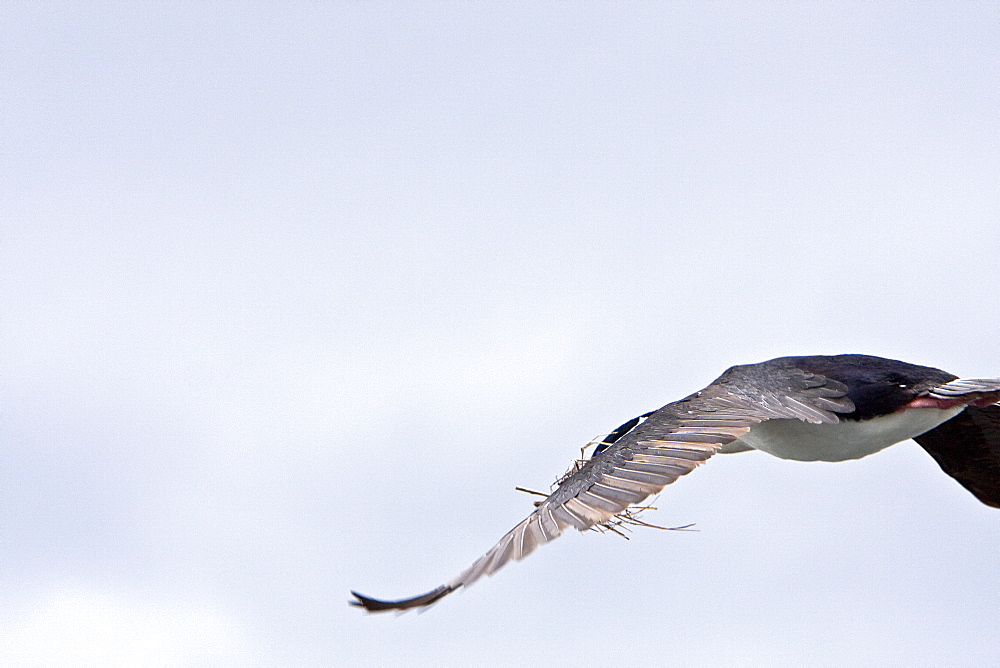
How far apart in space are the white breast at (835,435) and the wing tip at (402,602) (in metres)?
3.01

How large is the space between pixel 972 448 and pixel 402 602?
228 inches

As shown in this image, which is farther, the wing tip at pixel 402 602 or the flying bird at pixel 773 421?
the flying bird at pixel 773 421

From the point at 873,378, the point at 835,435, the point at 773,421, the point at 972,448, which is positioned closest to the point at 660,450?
the point at 773,421

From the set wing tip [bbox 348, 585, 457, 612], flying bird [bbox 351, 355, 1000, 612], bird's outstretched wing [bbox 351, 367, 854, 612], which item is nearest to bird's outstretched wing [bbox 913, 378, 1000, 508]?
flying bird [bbox 351, 355, 1000, 612]

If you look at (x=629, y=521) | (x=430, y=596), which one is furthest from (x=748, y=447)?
(x=430, y=596)

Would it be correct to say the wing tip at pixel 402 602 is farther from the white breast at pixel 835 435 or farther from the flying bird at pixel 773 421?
the white breast at pixel 835 435

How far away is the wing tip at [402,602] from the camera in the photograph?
187 inches

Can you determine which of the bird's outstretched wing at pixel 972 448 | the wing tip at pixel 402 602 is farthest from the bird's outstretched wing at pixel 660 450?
the bird's outstretched wing at pixel 972 448

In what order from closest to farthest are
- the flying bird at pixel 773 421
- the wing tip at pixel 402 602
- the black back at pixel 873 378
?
1. the wing tip at pixel 402 602
2. the flying bird at pixel 773 421
3. the black back at pixel 873 378

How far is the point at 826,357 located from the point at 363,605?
3993mm

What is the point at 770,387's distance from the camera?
6.92 metres

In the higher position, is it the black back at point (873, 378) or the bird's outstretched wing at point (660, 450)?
the black back at point (873, 378)

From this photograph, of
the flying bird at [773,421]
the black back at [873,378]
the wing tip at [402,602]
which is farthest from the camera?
the black back at [873,378]

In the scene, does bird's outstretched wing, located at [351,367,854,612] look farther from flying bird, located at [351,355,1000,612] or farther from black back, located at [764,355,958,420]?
black back, located at [764,355,958,420]
